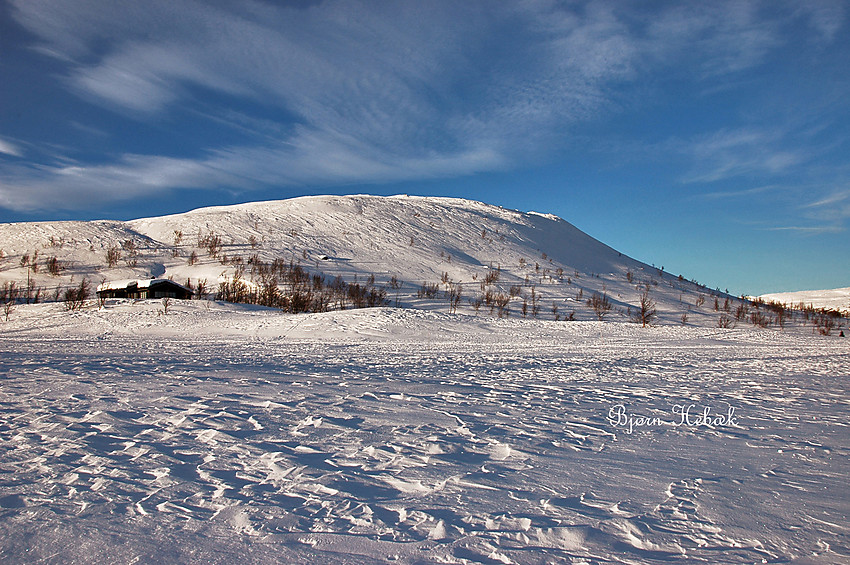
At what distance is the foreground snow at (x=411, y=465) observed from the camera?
7.56ft

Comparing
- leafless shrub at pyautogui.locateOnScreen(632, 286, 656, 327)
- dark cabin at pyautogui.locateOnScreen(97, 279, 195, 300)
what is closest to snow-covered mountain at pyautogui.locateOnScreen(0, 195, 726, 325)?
leafless shrub at pyautogui.locateOnScreen(632, 286, 656, 327)

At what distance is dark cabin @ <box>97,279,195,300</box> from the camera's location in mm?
18750

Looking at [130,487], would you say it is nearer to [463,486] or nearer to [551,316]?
[463,486]

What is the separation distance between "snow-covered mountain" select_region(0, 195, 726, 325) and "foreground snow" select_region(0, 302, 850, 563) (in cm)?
1598

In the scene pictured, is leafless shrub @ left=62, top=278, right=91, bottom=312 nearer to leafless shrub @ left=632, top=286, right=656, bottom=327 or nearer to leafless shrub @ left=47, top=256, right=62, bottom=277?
leafless shrub @ left=47, top=256, right=62, bottom=277

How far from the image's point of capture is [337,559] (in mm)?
2150

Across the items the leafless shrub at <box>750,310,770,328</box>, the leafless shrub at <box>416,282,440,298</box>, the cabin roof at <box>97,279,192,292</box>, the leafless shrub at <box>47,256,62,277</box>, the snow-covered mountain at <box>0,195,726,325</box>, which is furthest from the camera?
the leafless shrub at <box>750,310,770,328</box>

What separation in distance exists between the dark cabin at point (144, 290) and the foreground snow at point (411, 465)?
1160 centimetres

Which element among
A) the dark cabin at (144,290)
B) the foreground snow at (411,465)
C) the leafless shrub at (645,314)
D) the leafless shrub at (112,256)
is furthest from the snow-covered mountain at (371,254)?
the foreground snow at (411,465)

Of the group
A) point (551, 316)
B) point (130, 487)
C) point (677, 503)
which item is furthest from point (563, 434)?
point (551, 316)

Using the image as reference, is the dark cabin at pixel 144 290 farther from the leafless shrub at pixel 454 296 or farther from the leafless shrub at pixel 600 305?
the leafless shrub at pixel 600 305

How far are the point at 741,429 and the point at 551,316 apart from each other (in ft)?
59.4

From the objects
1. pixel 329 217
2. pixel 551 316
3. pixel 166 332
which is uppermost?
pixel 329 217

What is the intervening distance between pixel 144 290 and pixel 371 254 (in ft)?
42.9
